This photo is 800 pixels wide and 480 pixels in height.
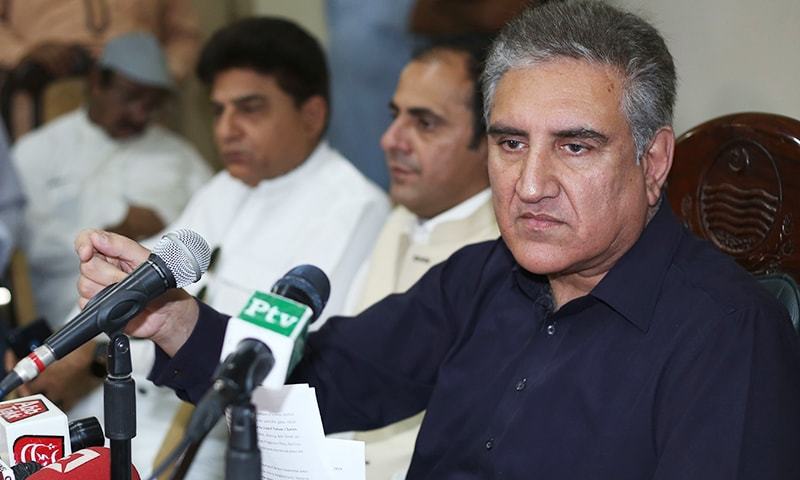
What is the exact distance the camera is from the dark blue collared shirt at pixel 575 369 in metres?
1.42

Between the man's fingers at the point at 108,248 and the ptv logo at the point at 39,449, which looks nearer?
the ptv logo at the point at 39,449

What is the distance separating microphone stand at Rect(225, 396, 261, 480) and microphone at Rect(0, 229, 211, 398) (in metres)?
0.30

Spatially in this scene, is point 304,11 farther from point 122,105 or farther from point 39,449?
point 39,449

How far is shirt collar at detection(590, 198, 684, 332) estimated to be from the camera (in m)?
1.59

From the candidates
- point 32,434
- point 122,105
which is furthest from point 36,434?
point 122,105

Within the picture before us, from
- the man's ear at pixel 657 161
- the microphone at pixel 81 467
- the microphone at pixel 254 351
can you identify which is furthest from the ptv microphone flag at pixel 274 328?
the man's ear at pixel 657 161

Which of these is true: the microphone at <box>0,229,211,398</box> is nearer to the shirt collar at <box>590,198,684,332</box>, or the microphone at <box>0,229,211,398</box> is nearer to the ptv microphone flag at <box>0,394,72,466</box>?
the ptv microphone flag at <box>0,394,72,466</box>

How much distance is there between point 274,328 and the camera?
47.8 inches

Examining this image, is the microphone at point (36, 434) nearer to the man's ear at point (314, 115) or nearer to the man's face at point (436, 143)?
the man's face at point (436, 143)

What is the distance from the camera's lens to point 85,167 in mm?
4293

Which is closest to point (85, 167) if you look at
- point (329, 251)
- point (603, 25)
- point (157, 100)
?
point (157, 100)

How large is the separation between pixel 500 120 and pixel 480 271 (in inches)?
15.3

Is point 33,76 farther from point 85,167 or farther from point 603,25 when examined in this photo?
point 603,25

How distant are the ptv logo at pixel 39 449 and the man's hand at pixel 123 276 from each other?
0.21 m
